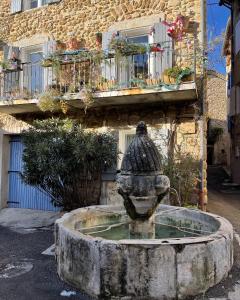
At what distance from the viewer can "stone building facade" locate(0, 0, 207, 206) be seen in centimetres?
820

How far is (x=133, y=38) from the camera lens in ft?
30.2

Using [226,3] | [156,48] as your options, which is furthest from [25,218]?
[226,3]

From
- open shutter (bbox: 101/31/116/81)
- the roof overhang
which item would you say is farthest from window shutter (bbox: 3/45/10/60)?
the roof overhang

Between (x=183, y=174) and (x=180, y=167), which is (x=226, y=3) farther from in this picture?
(x=183, y=174)

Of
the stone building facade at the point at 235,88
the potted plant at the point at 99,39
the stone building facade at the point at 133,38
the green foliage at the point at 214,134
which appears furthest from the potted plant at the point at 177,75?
the green foliage at the point at 214,134

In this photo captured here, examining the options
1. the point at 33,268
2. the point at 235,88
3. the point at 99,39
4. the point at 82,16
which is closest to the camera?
the point at 33,268

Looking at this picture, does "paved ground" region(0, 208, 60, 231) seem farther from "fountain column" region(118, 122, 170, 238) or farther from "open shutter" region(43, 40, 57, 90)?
"fountain column" region(118, 122, 170, 238)

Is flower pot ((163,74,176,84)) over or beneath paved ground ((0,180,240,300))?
over

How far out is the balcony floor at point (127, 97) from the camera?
7.65m

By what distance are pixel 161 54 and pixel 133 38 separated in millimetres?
1354

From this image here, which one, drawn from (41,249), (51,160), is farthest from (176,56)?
(41,249)

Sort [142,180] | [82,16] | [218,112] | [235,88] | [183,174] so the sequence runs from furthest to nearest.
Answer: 1. [218,112]
2. [235,88]
3. [82,16]
4. [183,174]
5. [142,180]

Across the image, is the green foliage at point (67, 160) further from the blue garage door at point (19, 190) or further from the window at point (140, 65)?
the window at point (140, 65)

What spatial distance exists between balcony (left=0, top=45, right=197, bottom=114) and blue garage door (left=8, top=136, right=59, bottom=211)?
4.42 feet
